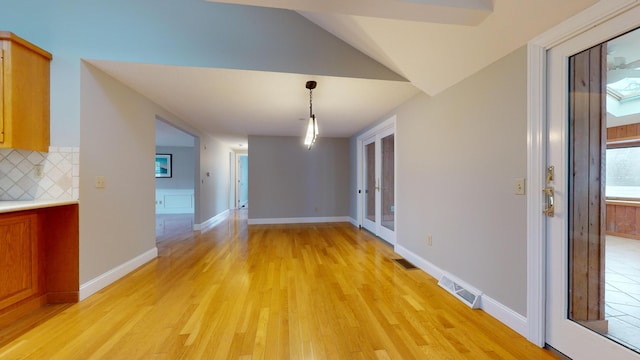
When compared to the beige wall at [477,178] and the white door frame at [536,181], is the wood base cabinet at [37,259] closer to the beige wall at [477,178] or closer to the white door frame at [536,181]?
the beige wall at [477,178]

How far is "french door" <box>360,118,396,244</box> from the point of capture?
4320 mm

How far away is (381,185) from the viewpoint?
458 cm

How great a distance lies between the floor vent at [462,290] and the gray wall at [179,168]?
7.73m

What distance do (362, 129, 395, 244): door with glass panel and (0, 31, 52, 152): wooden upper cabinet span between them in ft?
13.8

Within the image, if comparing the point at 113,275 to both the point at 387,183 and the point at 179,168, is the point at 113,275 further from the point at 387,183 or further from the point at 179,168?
the point at 179,168

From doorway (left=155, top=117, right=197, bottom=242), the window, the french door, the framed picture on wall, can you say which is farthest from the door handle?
the framed picture on wall

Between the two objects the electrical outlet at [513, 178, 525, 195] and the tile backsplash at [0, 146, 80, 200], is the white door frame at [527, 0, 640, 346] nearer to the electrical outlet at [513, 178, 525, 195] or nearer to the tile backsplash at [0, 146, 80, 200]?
the electrical outlet at [513, 178, 525, 195]

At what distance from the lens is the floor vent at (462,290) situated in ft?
6.88

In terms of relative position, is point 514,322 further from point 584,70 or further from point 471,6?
point 471,6

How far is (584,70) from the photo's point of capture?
4.89 feet

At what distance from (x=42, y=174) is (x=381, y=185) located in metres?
4.44

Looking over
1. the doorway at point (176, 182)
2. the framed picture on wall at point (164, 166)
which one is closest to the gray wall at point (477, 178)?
the doorway at point (176, 182)

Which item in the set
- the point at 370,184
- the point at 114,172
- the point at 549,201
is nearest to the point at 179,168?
the point at 114,172

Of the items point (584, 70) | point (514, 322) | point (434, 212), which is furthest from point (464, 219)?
point (584, 70)
